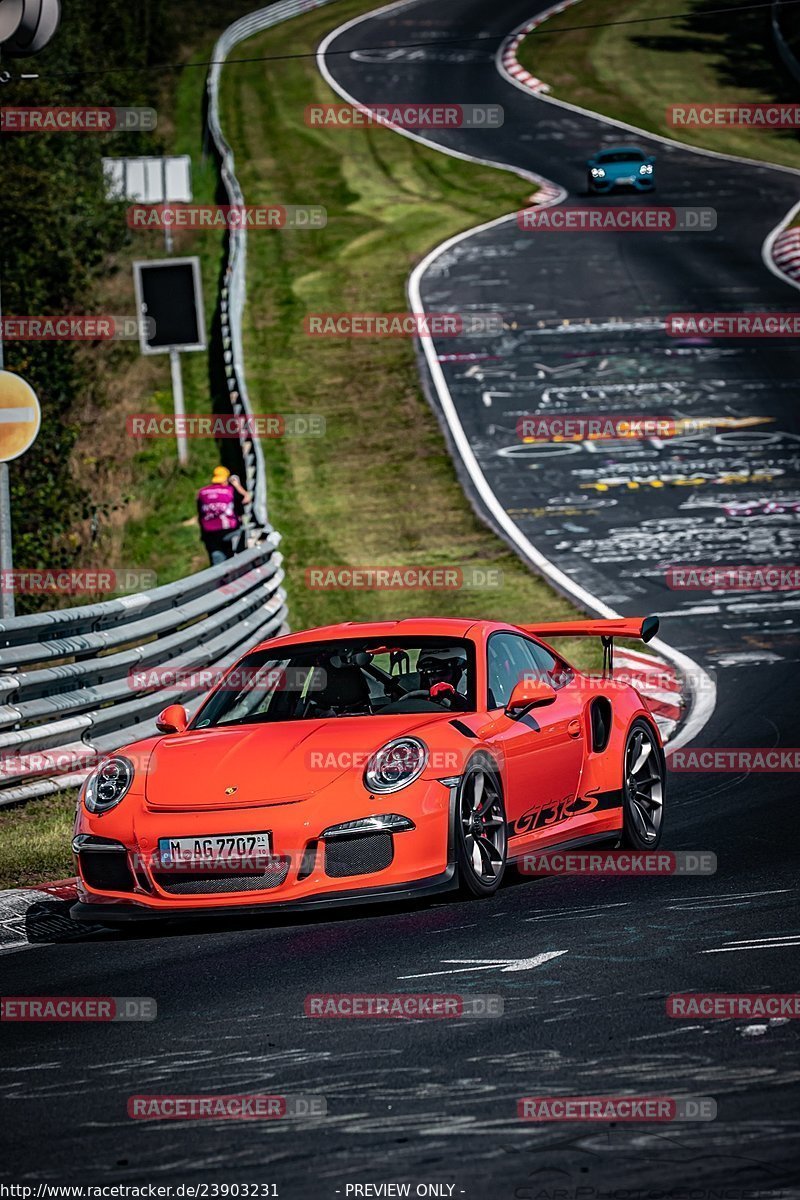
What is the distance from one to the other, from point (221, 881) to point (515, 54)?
59.7m

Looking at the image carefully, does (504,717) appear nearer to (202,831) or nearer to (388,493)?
(202,831)

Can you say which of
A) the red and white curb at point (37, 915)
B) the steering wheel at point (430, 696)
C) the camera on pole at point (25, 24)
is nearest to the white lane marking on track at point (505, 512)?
the steering wheel at point (430, 696)

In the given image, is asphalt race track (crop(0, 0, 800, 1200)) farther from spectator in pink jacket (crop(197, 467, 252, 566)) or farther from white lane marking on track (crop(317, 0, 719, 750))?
spectator in pink jacket (crop(197, 467, 252, 566))

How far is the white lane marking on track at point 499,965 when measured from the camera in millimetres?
6613

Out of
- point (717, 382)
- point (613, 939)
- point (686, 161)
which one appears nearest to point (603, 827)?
point (613, 939)

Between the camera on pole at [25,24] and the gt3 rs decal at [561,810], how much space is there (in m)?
7.26

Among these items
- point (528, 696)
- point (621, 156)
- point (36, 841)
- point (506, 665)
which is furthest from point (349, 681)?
point (621, 156)

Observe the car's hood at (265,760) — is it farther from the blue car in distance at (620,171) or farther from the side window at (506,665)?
the blue car in distance at (620,171)

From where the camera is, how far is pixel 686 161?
49375mm

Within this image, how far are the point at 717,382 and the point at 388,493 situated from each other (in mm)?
7906

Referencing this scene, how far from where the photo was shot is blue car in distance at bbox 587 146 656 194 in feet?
144

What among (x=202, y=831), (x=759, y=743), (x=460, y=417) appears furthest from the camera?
(x=460, y=417)

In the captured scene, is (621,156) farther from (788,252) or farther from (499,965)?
(499,965)

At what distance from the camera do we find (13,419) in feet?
37.9
